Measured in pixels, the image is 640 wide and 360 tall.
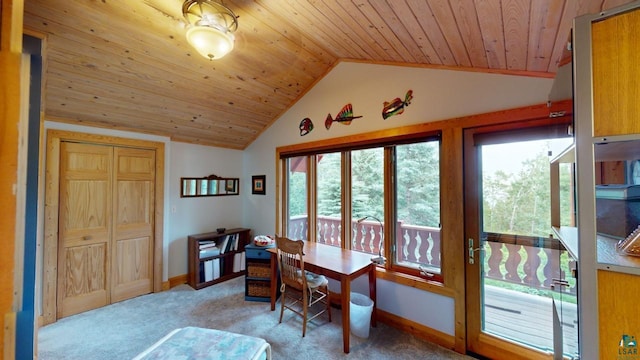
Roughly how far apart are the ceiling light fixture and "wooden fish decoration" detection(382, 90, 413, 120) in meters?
1.65

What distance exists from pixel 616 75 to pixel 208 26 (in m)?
2.03

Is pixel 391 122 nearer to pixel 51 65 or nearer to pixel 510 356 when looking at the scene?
pixel 510 356

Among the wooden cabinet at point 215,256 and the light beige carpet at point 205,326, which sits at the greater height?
the wooden cabinet at point 215,256

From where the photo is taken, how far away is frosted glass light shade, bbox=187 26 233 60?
1.69 meters

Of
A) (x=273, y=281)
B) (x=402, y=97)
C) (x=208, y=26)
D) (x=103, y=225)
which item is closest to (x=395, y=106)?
(x=402, y=97)

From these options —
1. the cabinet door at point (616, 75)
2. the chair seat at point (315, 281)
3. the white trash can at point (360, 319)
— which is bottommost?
the white trash can at point (360, 319)

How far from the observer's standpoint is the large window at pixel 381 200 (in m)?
2.53

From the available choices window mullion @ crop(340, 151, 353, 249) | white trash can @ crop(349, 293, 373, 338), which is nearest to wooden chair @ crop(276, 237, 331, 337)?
white trash can @ crop(349, 293, 373, 338)

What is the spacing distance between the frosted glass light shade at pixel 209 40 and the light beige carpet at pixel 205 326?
8.24 feet

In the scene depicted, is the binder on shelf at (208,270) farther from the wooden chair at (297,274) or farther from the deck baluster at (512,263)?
the deck baluster at (512,263)

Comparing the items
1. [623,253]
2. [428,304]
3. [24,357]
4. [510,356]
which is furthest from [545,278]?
[24,357]

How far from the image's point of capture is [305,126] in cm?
352

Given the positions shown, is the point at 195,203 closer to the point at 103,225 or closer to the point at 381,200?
the point at 103,225

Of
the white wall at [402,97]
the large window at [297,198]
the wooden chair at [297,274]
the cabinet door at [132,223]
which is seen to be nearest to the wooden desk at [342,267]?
the wooden chair at [297,274]
